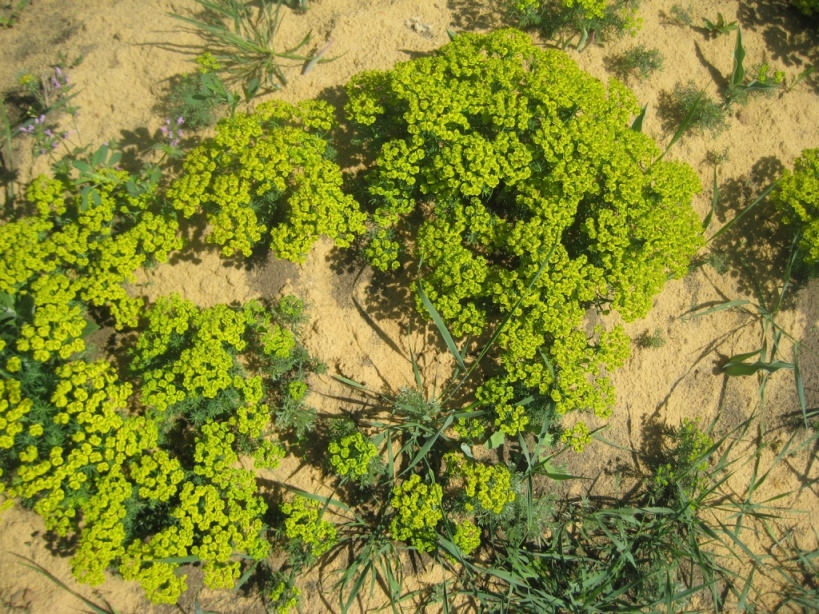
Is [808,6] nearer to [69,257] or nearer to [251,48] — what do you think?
[251,48]

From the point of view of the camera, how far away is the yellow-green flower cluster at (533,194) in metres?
5.05

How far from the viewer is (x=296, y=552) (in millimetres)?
5430

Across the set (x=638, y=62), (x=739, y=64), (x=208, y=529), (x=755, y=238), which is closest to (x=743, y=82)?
(x=739, y=64)

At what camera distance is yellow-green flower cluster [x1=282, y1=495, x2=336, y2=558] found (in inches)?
195

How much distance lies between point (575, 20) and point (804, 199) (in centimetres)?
317

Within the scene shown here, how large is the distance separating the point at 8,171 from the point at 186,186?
224cm

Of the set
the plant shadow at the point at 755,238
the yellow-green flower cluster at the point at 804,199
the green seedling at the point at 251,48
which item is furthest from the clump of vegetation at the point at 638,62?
the green seedling at the point at 251,48

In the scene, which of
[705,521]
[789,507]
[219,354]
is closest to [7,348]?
[219,354]

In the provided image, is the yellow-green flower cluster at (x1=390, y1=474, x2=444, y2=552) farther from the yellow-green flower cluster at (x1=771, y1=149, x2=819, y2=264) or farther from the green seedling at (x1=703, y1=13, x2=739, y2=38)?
the green seedling at (x1=703, y1=13, x2=739, y2=38)

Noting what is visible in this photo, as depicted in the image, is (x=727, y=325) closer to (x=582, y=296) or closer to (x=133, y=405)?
(x=582, y=296)

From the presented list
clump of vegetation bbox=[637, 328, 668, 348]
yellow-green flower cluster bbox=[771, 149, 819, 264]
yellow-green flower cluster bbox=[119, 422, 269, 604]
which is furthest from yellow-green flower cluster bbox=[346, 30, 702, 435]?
yellow-green flower cluster bbox=[119, 422, 269, 604]

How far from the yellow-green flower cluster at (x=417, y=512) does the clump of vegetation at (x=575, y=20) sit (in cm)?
515

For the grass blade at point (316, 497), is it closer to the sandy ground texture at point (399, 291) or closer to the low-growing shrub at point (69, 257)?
the sandy ground texture at point (399, 291)

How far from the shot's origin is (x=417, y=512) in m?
5.11
